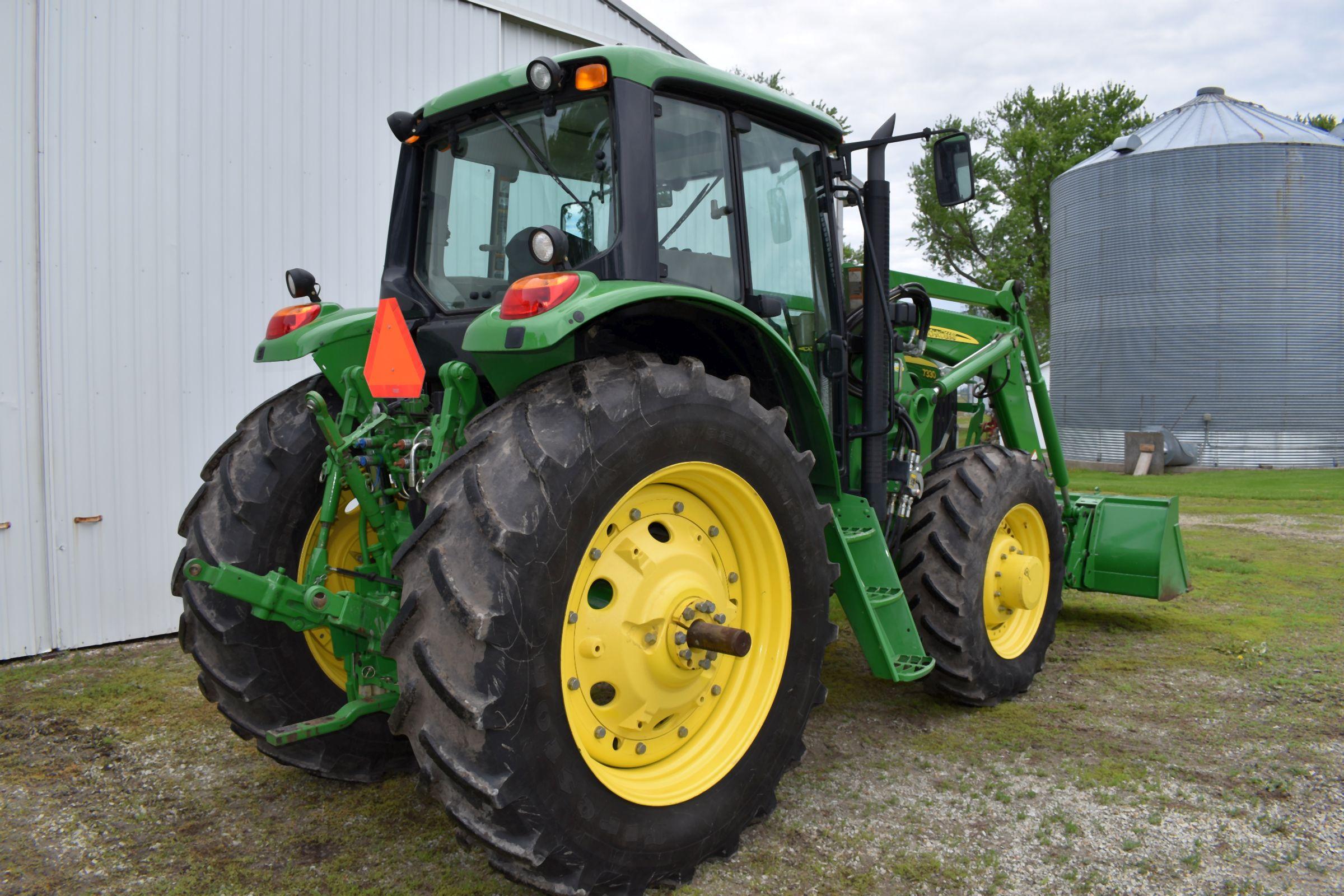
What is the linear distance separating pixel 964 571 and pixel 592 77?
7.92 ft

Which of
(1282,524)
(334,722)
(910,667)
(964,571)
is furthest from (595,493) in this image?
(1282,524)

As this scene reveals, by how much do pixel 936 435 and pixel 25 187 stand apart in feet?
15.9

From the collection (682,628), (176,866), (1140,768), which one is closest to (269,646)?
(176,866)

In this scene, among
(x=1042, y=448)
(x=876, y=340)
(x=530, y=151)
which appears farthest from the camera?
(x=1042, y=448)

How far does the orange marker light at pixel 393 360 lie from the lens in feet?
9.26

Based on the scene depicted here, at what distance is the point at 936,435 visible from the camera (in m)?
5.21

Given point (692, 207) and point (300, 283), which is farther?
point (300, 283)

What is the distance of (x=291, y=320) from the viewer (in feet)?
A: 11.3

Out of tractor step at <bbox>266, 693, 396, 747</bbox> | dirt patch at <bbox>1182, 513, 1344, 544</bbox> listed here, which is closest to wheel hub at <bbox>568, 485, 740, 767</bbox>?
tractor step at <bbox>266, 693, 396, 747</bbox>

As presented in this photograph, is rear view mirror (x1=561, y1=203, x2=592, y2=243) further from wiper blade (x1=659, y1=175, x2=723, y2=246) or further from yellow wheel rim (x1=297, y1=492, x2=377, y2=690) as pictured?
yellow wheel rim (x1=297, y1=492, x2=377, y2=690)

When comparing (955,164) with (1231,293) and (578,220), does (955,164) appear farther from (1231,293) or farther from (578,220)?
(1231,293)

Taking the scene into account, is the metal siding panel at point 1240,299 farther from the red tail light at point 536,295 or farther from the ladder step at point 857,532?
the red tail light at point 536,295

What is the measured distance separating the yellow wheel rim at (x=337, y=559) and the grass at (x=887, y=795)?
44cm

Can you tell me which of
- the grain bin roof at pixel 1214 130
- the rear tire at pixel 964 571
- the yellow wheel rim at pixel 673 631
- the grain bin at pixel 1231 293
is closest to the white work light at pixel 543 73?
the yellow wheel rim at pixel 673 631
